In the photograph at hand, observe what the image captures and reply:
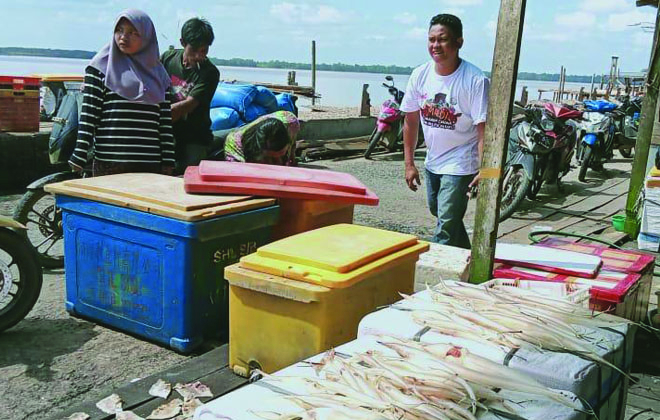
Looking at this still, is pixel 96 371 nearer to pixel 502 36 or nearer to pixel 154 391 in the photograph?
pixel 154 391

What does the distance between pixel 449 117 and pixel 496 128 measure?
4.63 feet

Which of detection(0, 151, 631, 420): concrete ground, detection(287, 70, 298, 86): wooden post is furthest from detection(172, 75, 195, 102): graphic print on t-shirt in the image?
detection(287, 70, 298, 86): wooden post

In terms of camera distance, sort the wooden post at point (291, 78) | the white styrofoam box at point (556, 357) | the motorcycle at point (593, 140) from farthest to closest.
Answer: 1. the wooden post at point (291, 78)
2. the motorcycle at point (593, 140)
3. the white styrofoam box at point (556, 357)

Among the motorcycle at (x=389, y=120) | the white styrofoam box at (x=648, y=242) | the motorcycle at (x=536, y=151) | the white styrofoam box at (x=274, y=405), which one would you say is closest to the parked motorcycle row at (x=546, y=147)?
the motorcycle at (x=536, y=151)

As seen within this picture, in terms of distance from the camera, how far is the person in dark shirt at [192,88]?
479 cm

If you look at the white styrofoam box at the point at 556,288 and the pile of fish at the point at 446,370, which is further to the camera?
the white styrofoam box at the point at 556,288

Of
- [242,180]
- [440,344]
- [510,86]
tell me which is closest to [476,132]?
[510,86]

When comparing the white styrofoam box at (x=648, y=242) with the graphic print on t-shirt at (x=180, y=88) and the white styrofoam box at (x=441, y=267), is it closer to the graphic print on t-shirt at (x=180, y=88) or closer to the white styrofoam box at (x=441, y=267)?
the white styrofoam box at (x=441, y=267)

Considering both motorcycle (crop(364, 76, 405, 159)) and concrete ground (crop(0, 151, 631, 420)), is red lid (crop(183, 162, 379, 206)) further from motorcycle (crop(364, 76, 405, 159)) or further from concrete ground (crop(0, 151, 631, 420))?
motorcycle (crop(364, 76, 405, 159))

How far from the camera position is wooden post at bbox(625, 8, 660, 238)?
6.34 m

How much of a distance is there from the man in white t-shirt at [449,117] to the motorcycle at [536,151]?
3.31 m

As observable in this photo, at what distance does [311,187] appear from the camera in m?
3.44

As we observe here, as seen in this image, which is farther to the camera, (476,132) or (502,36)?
(476,132)

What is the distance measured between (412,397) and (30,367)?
2.29 meters
